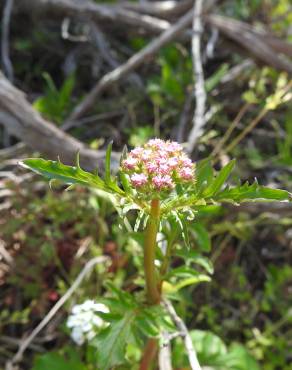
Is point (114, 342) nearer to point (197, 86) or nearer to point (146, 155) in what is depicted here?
point (146, 155)

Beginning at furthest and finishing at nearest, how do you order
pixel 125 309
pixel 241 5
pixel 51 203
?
pixel 241 5 < pixel 51 203 < pixel 125 309

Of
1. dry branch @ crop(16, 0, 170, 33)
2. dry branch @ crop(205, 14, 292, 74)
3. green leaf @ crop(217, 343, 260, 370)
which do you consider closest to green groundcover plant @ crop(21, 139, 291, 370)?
green leaf @ crop(217, 343, 260, 370)

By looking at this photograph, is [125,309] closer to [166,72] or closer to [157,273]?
[157,273]

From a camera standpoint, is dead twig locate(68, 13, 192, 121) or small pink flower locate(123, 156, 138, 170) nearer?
small pink flower locate(123, 156, 138, 170)

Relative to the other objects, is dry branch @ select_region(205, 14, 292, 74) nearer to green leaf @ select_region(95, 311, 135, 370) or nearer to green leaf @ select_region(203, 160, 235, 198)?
green leaf @ select_region(203, 160, 235, 198)

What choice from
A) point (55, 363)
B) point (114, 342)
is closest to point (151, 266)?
point (114, 342)

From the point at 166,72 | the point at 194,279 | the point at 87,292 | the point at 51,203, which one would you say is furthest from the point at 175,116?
the point at 194,279
